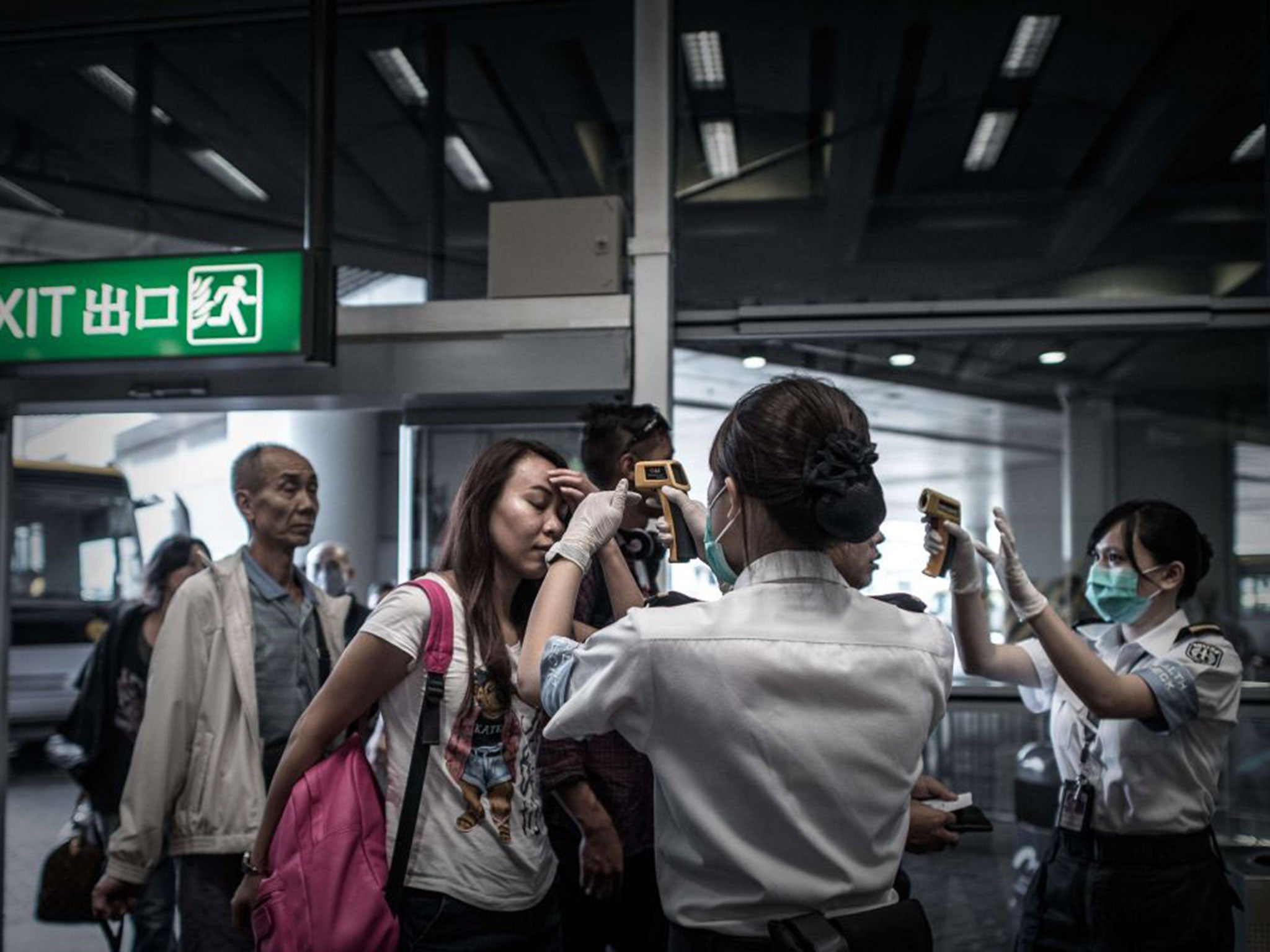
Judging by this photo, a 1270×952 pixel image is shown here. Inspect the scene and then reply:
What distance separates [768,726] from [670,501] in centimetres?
60

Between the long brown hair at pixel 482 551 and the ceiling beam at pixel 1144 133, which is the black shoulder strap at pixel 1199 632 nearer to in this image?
the long brown hair at pixel 482 551

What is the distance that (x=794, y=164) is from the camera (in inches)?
180

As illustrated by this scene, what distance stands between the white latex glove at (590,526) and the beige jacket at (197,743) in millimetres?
1462

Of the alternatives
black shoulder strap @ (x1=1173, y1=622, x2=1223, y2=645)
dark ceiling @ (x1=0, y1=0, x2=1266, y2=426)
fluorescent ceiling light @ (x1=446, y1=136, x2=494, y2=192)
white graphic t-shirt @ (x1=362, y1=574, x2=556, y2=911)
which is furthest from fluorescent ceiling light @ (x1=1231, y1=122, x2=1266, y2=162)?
white graphic t-shirt @ (x1=362, y1=574, x2=556, y2=911)

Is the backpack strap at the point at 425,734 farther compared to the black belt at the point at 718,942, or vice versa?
the backpack strap at the point at 425,734

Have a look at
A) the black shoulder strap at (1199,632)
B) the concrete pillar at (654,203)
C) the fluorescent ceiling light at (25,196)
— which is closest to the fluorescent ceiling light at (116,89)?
the fluorescent ceiling light at (25,196)

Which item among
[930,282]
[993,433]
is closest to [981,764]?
[993,433]

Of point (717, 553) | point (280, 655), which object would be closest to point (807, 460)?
point (717, 553)

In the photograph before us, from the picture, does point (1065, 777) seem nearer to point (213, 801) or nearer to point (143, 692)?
point (213, 801)

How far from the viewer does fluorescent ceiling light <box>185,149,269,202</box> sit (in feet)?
16.3

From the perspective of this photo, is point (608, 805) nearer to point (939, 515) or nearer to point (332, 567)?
point (939, 515)

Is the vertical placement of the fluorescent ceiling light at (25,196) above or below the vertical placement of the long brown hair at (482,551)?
above

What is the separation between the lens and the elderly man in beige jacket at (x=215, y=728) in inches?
117

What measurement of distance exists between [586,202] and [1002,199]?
1653 millimetres
